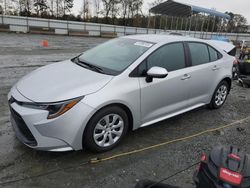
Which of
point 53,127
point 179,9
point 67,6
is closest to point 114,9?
point 67,6

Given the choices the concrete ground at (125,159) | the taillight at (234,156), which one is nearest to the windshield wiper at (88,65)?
the concrete ground at (125,159)

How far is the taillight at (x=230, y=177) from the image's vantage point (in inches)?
57.6

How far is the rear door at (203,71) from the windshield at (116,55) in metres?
0.97

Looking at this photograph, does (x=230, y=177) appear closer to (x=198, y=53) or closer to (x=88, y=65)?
(x=88, y=65)

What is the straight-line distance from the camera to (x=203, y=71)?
13.3ft

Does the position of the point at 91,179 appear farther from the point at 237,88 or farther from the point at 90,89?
the point at 237,88

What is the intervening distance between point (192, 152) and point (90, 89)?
1.70 meters

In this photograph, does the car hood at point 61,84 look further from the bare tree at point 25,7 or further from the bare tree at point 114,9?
the bare tree at point 114,9

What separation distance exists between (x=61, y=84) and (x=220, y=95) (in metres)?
3.41

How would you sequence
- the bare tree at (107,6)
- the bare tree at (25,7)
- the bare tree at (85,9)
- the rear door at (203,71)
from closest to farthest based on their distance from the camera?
the rear door at (203,71) < the bare tree at (25,7) < the bare tree at (85,9) < the bare tree at (107,6)

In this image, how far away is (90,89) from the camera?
2.74m

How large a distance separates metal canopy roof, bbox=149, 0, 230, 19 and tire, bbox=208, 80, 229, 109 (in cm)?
1403

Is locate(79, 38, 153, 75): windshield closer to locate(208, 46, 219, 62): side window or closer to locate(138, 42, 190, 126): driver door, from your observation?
locate(138, 42, 190, 126): driver door

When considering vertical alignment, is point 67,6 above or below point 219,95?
above
